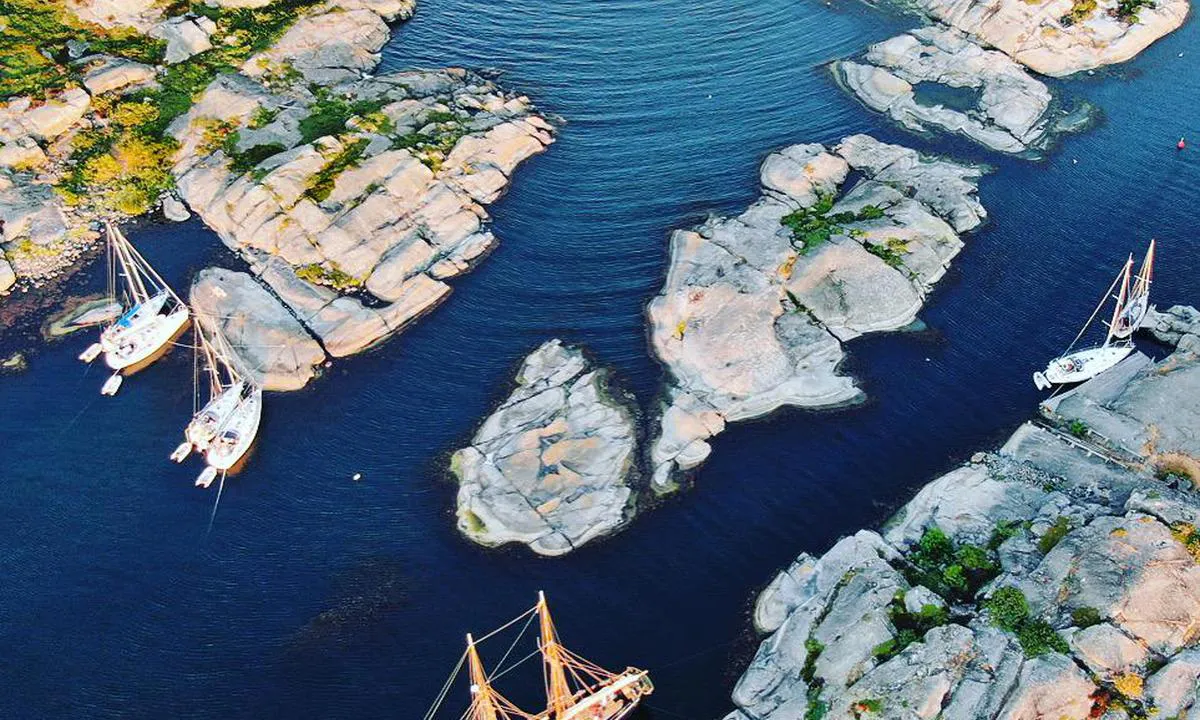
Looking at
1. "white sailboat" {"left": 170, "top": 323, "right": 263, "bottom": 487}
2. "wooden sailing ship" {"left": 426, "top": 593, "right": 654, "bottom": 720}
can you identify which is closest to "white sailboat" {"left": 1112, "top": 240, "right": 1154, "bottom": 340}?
"wooden sailing ship" {"left": 426, "top": 593, "right": 654, "bottom": 720}

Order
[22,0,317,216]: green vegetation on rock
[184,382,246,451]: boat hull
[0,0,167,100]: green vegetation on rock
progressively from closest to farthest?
[184,382,246,451]: boat hull, [22,0,317,216]: green vegetation on rock, [0,0,167,100]: green vegetation on rock

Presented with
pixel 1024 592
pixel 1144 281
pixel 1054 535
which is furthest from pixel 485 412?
pixel 1144 281

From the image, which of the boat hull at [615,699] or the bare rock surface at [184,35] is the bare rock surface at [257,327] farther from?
the boat hull at [615,699]

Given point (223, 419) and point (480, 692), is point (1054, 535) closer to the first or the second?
point (480, 692)

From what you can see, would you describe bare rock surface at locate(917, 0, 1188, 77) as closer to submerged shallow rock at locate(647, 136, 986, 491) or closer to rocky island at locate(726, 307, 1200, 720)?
submerged shallow rock at locate(647, 136, 986, 491)

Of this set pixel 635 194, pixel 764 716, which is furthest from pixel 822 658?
pixel 635 194

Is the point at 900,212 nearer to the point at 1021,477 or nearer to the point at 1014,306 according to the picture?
the point at 1014,306

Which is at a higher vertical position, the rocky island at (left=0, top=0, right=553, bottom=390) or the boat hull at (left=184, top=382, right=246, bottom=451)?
the rocky island at (left=0, top=0, right=553, bottom=390)
